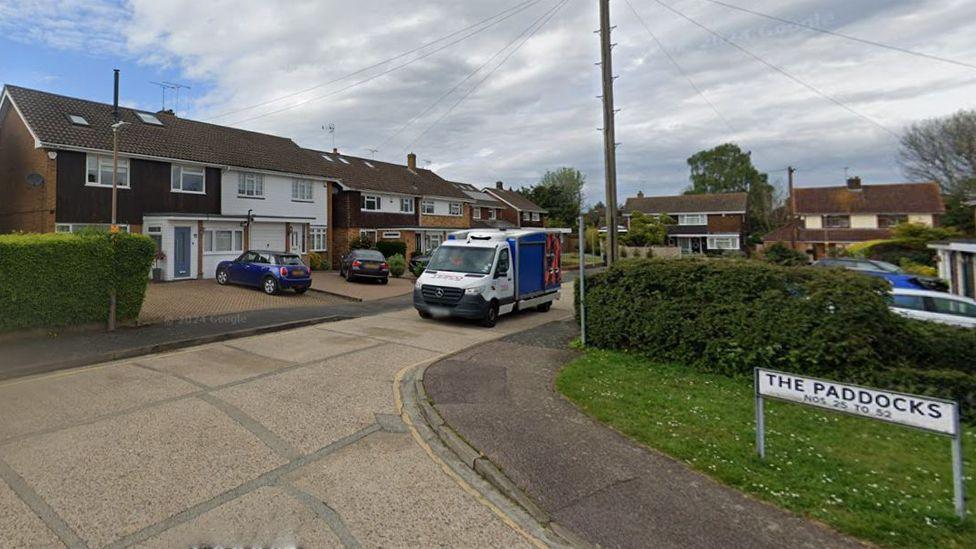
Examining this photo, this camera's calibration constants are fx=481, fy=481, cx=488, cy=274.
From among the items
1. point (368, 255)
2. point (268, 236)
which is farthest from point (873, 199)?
point (268, 236)

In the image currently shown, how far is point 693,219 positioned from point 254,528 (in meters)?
59.9

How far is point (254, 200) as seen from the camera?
24500 mm

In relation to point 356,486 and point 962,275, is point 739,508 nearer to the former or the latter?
point 356,486

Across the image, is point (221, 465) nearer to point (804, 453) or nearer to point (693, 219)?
point (804, 453)

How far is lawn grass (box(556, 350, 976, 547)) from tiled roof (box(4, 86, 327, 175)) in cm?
2142

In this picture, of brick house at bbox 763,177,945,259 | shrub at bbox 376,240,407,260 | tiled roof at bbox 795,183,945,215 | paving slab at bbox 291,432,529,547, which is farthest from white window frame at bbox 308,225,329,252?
tiled roof at bbox 795,183,945,215

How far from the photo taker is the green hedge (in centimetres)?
872

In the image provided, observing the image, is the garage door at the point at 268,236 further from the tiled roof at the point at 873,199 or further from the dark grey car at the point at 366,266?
the tiled roof at the point at 873,199

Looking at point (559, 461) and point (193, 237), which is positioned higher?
point (193, 237)

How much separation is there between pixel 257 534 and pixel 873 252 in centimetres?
4001

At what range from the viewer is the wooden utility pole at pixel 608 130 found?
11.9 m

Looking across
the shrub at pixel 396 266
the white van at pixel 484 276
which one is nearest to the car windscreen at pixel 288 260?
the white van at pixel 484 276

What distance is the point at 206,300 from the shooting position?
15.0 metres

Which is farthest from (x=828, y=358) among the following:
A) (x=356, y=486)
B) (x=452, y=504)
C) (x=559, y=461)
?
(x=356, y=486)
